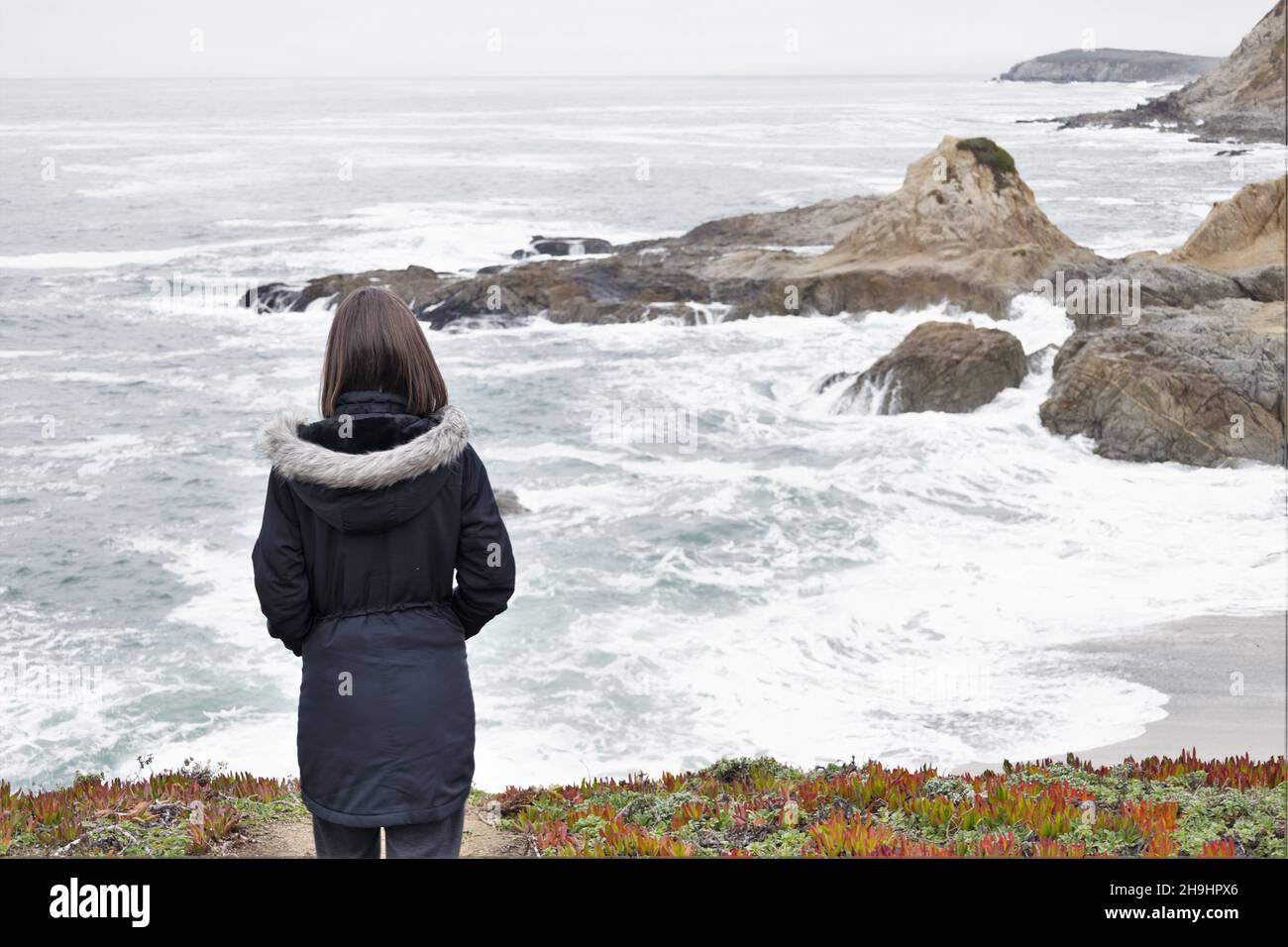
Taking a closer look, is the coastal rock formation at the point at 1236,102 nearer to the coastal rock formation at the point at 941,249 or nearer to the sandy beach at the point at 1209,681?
the coastal rock formation at the point at 941,249

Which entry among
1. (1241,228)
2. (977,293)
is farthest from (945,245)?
(1241,228)

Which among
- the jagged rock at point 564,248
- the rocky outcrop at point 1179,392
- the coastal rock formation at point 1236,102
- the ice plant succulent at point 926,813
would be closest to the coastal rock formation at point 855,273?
the jagged rock at point 564,248

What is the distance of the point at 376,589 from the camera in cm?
394

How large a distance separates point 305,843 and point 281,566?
3.46 m

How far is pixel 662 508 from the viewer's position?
1967cm

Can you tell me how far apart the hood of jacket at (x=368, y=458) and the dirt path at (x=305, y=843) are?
10.2ft

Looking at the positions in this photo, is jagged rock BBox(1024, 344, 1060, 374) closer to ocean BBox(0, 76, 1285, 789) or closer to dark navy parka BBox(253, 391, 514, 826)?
ocean BBox(0, 76, 1285, 789)

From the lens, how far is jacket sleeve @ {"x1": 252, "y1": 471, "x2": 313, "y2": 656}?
3861mm

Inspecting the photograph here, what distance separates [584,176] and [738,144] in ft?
104

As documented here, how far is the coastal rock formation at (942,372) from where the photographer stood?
2422cm

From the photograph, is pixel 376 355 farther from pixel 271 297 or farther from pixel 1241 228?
pixel 271 297

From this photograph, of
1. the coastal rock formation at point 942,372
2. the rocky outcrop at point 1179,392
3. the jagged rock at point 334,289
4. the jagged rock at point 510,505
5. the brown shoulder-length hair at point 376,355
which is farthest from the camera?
the jagged rock at point 334,289
